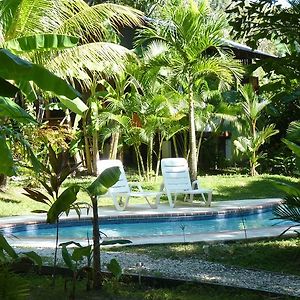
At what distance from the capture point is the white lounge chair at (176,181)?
12.6 meters

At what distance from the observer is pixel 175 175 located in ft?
42.4

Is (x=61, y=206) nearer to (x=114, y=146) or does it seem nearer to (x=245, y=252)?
(x=245, y=252)

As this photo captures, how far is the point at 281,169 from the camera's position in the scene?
18.1 metres

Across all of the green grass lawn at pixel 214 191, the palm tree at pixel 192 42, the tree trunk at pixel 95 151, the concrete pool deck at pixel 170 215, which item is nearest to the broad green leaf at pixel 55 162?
the concrete pool deck at pixel 170 215

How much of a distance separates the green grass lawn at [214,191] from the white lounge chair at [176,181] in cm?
82

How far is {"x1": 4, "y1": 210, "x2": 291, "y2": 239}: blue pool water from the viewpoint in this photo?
33.6ft

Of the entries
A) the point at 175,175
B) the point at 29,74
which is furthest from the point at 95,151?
the point at 29,74

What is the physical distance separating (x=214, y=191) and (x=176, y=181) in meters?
1.98

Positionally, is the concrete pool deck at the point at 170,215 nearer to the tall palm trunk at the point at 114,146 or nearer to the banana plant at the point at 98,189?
the banana plant at the point at 98,189

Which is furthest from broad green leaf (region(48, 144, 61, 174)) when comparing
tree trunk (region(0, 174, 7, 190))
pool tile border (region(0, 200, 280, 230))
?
tree trunk (region(0, 174, 7, 190))

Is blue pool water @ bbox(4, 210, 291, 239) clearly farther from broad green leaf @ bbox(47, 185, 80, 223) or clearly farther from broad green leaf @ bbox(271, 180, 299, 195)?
broad green leaf @ bbox(47, 185, 80, 223)

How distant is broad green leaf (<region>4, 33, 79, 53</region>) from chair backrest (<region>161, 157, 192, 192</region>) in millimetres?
6532

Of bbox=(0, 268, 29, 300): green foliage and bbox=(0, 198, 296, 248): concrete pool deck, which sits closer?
bbox=(0, 268, 29, 300): green foliage

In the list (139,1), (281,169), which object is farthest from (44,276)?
(139,1)
